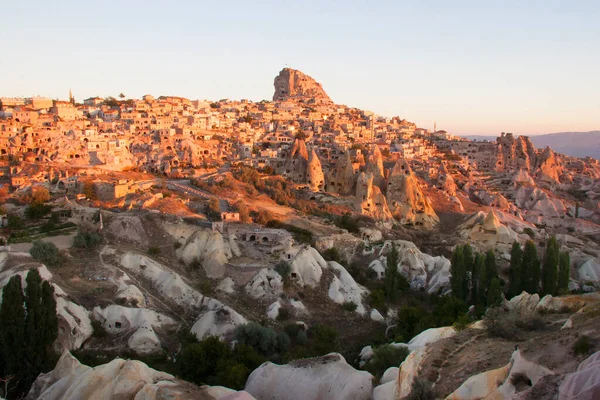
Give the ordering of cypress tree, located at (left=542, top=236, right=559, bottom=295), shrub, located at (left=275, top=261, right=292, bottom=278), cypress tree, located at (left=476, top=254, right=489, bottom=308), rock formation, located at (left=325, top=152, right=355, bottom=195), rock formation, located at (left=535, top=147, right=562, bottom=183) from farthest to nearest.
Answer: rock formation, located at (left=535, top=147, right=562, bottom=183)
rock formation, located at (left=325, top=152, right=355, bottom=195)
cypress tree, located at (left=542, top=236, right=559, bottom=295)
cypress tree, located at (left=476, top=254, right=489, bottom=308)
shrub, located at (left=275, top=261, right=292, bottom=278)

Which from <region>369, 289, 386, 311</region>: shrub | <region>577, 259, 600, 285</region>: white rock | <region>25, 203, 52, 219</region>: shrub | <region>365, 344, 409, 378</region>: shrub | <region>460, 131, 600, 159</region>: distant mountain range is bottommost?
<region>577, 259, 600, 285</region>: white rock

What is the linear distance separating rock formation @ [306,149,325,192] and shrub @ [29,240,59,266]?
2237cm

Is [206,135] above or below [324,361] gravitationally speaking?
above

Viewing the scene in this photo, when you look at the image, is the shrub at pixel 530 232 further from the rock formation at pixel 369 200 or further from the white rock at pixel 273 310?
the white rock at pixel 273 310

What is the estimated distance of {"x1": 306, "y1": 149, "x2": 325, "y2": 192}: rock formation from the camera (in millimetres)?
41094

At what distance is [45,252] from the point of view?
68.8 ft

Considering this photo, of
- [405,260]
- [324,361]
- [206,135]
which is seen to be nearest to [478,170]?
[206,135]

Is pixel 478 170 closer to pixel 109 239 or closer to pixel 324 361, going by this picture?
pixel 109 239

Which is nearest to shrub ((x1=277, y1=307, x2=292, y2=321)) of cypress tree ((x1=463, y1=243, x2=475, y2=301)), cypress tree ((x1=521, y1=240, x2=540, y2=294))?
cypress tree ((x1=463, y1=243, x2=475, y2=301))

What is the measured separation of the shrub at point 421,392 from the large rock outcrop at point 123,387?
3.89 metres

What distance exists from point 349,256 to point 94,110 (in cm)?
4022

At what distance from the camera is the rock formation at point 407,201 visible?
3934 cm

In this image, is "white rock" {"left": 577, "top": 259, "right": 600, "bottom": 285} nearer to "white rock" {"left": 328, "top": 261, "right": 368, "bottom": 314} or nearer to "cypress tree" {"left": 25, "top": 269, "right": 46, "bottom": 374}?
"white rock" {"left": 328, "top": 261, "right": 368, "bottom": 314}

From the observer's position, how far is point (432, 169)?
49.7 metres
